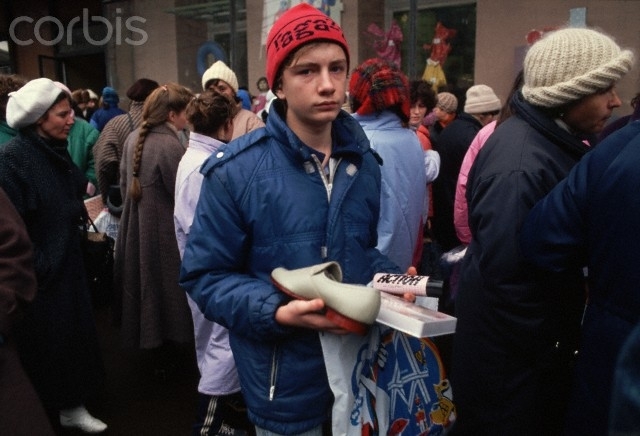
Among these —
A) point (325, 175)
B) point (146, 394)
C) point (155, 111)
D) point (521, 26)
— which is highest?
point (521, 26)

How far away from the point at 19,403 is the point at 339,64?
151cm

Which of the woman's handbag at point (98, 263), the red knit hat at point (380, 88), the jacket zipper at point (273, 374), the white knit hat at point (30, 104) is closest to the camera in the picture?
the jacket zipper at point (273, 374)

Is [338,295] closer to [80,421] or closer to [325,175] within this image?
[325,175]

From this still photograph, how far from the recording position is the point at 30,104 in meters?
3.03

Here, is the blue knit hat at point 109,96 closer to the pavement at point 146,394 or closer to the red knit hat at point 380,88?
the pavement at point 146,394

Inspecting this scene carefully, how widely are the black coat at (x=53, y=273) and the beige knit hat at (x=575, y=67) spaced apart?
2.42m

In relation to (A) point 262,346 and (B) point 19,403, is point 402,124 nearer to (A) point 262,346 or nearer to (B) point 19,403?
(A) point 262,346

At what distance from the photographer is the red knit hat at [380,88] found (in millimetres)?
3164

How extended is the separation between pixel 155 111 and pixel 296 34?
7.90 ft

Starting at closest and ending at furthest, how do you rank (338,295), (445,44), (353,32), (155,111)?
1. (338,295)
2. (155,111)
3. (445,44)
4. (353,32)

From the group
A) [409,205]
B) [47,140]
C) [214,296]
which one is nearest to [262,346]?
[214,296]

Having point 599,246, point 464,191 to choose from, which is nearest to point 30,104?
point 464,191

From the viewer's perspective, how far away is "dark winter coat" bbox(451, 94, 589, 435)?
6.40 feet

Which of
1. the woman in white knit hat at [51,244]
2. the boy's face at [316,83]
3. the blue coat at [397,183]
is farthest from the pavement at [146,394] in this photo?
the boy's face at [316,83]
